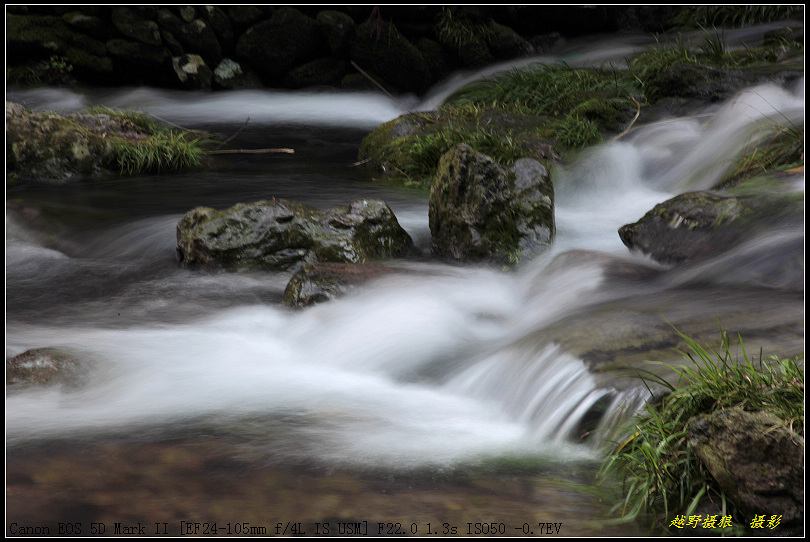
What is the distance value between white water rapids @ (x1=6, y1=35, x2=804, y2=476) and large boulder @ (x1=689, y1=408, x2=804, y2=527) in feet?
1.68

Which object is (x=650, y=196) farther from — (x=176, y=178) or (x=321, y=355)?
(x=176, y=178)

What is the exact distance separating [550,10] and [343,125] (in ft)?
16.8

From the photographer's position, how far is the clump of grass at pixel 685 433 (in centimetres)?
229

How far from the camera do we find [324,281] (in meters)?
4.45

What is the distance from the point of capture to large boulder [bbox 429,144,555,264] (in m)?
5.18

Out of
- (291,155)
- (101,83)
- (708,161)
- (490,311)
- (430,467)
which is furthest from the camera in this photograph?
(101,83)

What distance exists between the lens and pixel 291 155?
29.1ft

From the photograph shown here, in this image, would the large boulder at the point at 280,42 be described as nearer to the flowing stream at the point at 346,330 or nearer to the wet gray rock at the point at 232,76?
the wet gray rock at the point at 232,76

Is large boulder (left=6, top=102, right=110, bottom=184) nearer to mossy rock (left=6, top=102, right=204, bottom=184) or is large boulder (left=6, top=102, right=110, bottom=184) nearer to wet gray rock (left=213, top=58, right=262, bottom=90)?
mossy rock (left=6, top=102, right=204, bottom=184)

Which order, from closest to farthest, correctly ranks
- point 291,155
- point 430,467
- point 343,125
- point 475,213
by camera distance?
1. point 430,467
2. point 475,213
3. point 291,155
4. point 343,125

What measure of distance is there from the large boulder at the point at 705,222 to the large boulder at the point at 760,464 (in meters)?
2.36

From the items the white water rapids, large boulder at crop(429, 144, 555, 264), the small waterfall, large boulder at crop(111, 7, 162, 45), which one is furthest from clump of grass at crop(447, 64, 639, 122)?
the small waterfall

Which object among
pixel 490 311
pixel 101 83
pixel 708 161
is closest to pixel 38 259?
pixel 490 311

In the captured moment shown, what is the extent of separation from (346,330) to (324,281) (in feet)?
1.62
